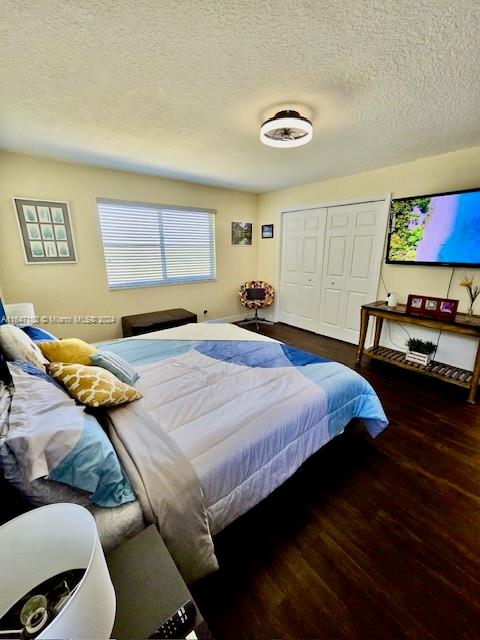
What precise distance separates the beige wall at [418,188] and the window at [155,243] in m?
1.82

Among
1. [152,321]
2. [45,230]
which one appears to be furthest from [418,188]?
[45,230]

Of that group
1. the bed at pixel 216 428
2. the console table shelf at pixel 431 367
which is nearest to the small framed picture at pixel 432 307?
the console table shelf at pixel 431 367

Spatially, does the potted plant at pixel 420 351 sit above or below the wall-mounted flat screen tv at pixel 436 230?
below

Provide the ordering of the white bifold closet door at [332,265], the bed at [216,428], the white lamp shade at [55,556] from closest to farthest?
1. the white lamp shade at [55,556]
2. the bed at [216,428]
3. the white bifold closet door at [332,265]

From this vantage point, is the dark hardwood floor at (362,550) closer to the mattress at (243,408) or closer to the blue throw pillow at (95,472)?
the mattress at (243,408)

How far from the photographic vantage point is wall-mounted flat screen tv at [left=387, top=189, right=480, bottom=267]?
2.65 metres

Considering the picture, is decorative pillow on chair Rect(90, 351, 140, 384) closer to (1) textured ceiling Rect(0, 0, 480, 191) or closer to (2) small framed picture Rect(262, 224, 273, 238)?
(1) textured ceiling Rect(0, 0, 480, 191)

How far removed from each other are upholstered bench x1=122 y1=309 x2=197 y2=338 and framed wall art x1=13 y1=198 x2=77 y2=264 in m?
1.06

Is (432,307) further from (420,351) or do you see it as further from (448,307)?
(420,351)

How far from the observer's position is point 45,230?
10.0 ft

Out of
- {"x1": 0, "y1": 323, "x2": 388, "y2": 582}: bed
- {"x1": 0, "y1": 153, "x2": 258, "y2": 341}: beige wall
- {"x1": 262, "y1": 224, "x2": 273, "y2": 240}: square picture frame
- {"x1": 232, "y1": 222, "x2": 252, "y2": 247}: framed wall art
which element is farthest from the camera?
{"x1": 262, "y1": 224, "x2": 273, "y2": 240}: square picture frame

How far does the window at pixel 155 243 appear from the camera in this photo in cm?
357

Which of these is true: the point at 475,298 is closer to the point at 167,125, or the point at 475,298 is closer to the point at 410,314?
the point at 410,314

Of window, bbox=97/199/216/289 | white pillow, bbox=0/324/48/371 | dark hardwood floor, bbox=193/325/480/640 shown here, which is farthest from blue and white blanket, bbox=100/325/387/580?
window, bbox=97/199/216/289
